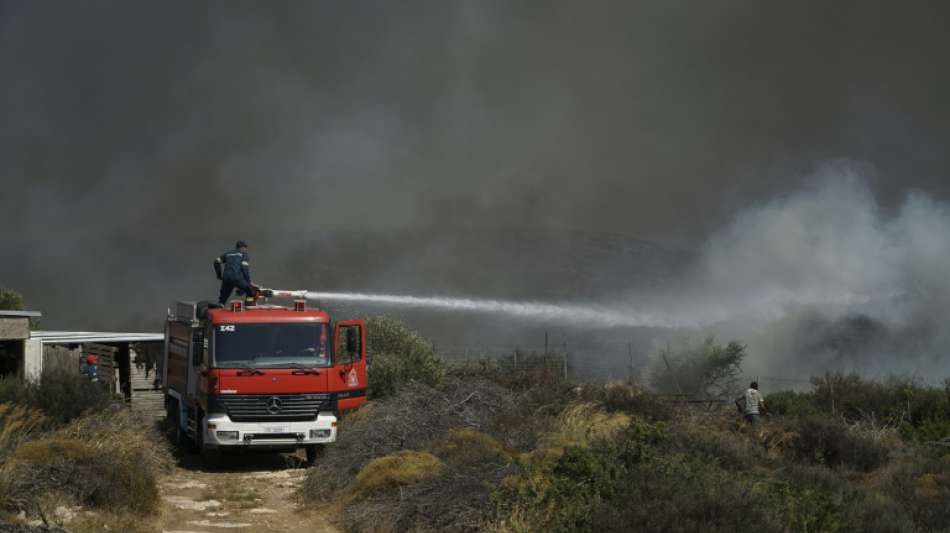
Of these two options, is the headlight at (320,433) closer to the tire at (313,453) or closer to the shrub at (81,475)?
the tire at (313,453)

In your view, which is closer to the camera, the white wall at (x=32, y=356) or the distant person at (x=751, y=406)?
the distant person at (x=751, y=406)

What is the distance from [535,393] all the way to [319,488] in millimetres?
6532

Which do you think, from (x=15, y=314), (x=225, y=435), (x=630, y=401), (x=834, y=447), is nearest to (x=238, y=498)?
(x=225, y=435)

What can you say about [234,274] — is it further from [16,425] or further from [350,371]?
[16,425]

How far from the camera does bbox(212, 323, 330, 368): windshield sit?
58.8ft

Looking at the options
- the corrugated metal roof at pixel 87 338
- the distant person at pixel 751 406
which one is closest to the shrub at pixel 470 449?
the distant person at pixel 751 406

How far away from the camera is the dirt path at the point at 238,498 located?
13.5m

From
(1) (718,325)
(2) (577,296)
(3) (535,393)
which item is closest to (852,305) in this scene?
(1) (718,325)

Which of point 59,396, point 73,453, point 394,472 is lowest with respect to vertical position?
point 394,472

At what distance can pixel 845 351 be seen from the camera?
4503 cm

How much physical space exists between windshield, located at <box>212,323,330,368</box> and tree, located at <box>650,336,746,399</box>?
2019 cm

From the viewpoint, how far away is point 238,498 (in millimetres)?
15266

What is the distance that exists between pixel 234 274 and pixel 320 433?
3.88 metres

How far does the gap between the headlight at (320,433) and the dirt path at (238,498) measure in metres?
0.71
